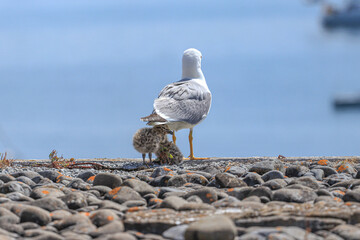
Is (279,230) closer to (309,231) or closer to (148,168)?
(309,231)

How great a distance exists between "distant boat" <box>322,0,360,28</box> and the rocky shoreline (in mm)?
41536

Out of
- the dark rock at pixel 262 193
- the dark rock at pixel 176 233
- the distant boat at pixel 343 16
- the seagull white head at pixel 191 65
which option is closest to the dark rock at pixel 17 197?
the dark rock at pixel 176 233

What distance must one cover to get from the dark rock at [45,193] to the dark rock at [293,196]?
1.27 meters

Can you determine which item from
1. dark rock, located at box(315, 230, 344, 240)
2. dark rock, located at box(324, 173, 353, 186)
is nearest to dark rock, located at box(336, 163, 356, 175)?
dark rock, located at box(324, 173, 353, 186)

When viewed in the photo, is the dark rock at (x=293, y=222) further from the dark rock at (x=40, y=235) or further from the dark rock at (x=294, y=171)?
the dark rock at (x=294, y=171)

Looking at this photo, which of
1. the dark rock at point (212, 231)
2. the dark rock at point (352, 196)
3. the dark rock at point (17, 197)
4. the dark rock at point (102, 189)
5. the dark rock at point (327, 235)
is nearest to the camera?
the dark rock at point (212, 231)

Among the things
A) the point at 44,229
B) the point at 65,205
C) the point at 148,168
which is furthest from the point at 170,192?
the point at 148,168

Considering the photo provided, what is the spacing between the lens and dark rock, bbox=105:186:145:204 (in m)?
3.19

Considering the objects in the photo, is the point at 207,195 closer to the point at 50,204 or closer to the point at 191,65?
the point at 50,204

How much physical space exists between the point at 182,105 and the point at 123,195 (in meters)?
2.71

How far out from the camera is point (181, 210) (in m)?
2.77

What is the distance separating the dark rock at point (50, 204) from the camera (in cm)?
300

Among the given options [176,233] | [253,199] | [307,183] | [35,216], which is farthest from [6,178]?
[307,183]

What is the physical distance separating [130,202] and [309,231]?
1043 millimetres
